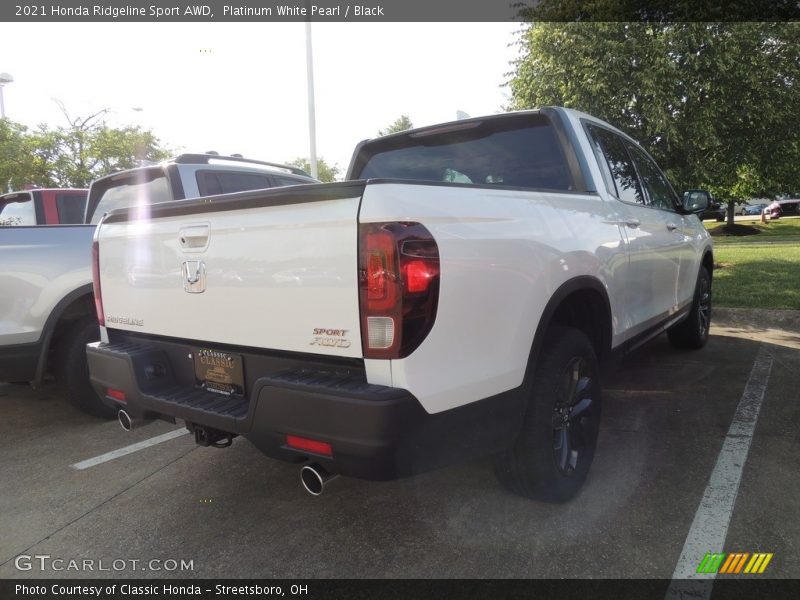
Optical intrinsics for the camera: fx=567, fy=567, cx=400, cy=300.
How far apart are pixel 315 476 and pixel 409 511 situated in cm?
83

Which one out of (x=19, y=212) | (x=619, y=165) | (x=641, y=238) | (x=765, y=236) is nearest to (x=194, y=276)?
(x=641, y=238)

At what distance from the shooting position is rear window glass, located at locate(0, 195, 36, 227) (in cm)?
672

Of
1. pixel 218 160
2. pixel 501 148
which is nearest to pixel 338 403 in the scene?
pixel 501 148

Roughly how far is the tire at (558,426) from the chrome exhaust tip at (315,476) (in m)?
0.84

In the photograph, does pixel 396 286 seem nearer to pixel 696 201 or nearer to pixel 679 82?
pixel 696 201

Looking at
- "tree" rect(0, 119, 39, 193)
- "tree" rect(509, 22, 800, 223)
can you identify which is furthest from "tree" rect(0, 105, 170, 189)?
"tree" rect(509, 22, 800, 223)

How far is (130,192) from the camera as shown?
16.9 feet

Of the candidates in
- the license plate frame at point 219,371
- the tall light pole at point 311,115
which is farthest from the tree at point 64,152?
the license plate frame at point 219,371

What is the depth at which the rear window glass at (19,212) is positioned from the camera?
6719 mm

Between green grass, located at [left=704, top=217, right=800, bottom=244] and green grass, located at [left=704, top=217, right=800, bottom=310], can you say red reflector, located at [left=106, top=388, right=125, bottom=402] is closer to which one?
green grass, located at [left=704, top=217, right=800, bottom=310]

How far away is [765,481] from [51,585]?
334 cm

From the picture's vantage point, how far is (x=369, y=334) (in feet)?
6.39

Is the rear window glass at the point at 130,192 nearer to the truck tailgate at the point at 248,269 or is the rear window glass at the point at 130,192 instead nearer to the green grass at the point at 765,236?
the truck tailgate at the point at 248,269

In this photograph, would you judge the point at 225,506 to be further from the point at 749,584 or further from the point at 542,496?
the point at 749,584
